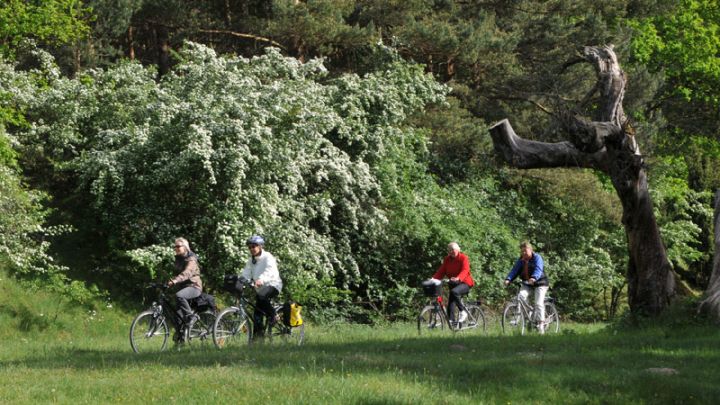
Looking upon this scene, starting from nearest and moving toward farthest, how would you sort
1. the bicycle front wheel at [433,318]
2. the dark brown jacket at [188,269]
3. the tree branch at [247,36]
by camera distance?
1. the dark brown jacket at [188,269]
2. the bicycle front wheel at [433,318]
3. the tree branch at [247,36]

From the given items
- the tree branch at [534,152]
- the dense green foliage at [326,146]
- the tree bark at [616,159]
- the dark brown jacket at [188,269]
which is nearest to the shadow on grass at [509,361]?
the tree bark at [616,159]

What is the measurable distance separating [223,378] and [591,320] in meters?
24.4

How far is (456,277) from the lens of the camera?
2003cm

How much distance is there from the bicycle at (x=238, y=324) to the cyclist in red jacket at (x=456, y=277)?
12.1ft

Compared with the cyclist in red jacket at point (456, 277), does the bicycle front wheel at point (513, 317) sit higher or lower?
lower

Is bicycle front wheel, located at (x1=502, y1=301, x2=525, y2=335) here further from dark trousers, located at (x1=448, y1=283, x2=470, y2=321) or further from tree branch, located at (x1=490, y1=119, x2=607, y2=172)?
tree branch, located at (x1=490, y1=119, x2=607, y2=172)

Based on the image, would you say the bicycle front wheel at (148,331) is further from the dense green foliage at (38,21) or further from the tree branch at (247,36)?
the tree branch at (247,36)

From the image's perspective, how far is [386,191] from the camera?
95.7ft

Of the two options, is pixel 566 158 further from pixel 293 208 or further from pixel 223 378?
pixel 293 208

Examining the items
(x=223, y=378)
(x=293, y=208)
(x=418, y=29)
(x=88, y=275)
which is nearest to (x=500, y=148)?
(x=223, y=378)

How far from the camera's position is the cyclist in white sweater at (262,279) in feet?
55.7

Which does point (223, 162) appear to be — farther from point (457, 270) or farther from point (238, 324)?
point (238, 324)

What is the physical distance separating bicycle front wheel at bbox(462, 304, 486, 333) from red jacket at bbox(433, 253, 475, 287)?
76 centimetres

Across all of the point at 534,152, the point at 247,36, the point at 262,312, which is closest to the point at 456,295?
the point at 262,312
